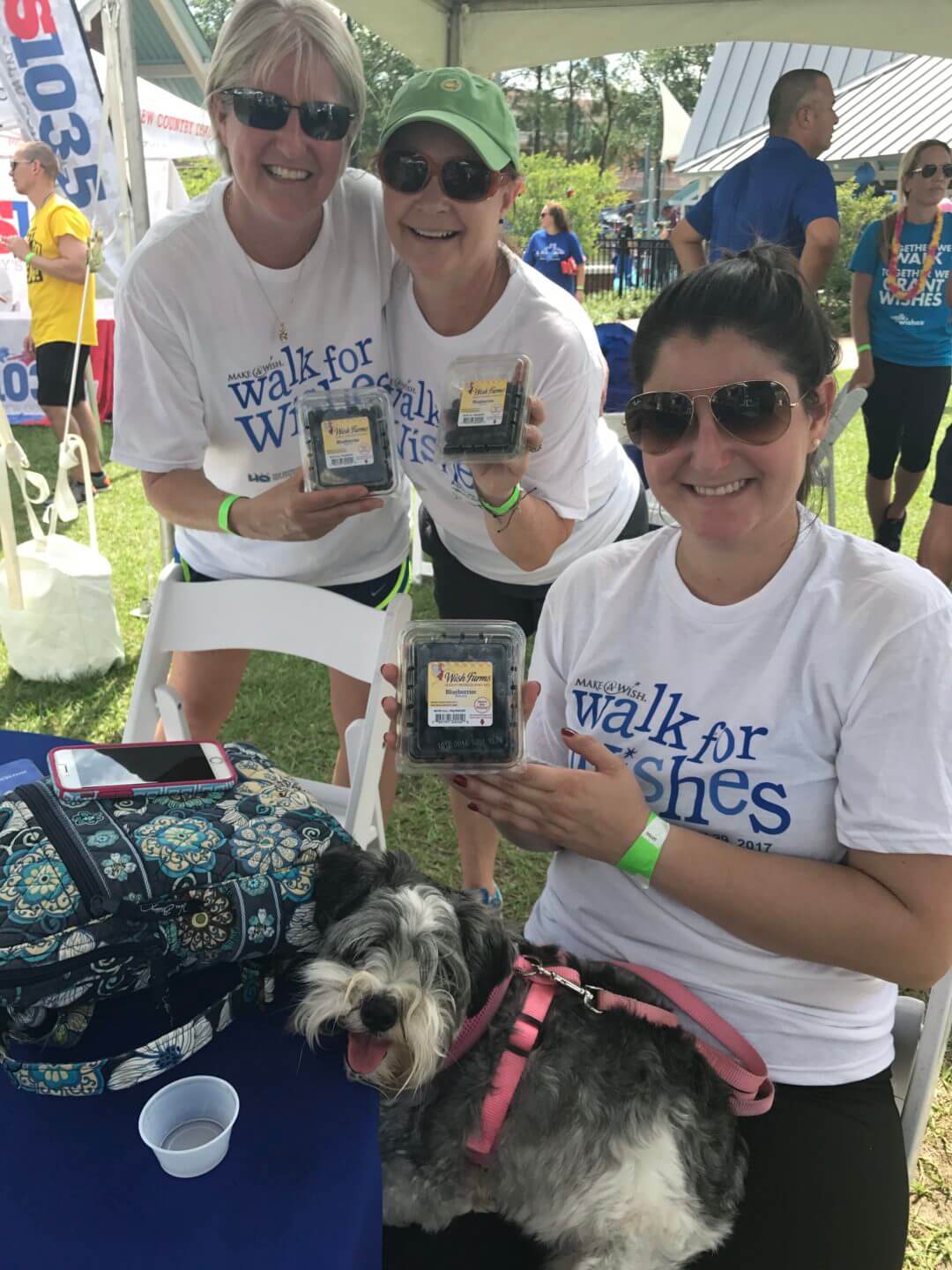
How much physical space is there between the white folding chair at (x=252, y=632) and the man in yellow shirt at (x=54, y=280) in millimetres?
5131

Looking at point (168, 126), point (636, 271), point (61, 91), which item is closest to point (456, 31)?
point (61, 91)

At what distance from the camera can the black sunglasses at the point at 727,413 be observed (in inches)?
58.2

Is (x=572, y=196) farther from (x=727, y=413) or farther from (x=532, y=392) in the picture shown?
(x=727, y=413)

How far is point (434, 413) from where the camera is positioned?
7.82 feet

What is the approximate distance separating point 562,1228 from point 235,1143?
64cm

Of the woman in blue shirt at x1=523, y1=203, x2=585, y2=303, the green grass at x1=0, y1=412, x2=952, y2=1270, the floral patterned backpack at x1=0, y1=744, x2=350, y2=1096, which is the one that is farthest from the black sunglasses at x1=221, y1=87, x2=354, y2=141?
the woman in blue shirt at x1=523, y1=203, x2=585, y2=303

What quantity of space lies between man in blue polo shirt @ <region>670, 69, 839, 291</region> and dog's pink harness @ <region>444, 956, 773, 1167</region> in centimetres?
478

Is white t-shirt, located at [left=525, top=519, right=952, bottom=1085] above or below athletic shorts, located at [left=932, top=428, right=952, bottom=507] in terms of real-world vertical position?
below

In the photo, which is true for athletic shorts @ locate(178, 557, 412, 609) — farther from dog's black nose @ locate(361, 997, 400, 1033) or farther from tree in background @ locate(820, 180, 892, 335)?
tree in background @ locate(820, 180, 892, 335)

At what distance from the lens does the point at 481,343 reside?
227 cm

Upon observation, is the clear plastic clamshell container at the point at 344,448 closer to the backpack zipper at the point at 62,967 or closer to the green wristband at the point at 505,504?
the green wristband at the point at 505,504

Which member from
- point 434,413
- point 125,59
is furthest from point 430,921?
point 125,59

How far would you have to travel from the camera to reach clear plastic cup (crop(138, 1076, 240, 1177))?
3.55 ft

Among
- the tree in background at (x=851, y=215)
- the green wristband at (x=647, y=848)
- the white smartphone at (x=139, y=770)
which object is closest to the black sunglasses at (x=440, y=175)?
the white smartphone at (x=139, y=770)
